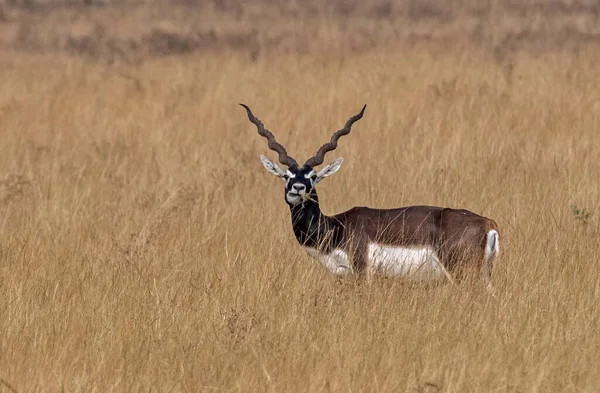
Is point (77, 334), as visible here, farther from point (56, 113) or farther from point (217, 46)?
point (217, 46)

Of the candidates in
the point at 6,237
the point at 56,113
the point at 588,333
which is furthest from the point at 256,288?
the point at 56,113

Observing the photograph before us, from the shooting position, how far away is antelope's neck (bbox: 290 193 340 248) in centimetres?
689

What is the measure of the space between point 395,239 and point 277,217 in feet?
5.58

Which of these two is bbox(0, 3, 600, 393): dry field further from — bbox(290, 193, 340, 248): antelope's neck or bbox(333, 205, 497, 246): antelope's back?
bbox(333, 205, 497, 246): antelope's back

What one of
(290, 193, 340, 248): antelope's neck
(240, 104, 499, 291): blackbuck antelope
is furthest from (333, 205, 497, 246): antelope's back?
(290, 193, 340, 248): antelope's neck

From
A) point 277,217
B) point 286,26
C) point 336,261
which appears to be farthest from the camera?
point 286,26

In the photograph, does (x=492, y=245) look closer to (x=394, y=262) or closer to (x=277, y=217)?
(x=394, y=262)

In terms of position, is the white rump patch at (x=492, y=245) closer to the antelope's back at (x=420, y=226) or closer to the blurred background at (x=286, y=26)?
the antelope's back at (x=420, y=226)

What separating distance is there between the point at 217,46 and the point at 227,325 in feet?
45.8

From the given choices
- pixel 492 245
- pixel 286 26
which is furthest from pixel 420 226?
pixel 286 26

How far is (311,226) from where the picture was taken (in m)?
6.91

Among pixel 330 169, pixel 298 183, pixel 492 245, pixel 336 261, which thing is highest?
pixel 330 169

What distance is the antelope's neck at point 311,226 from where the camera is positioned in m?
6.89

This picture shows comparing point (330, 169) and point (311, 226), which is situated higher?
point (330, 169)
